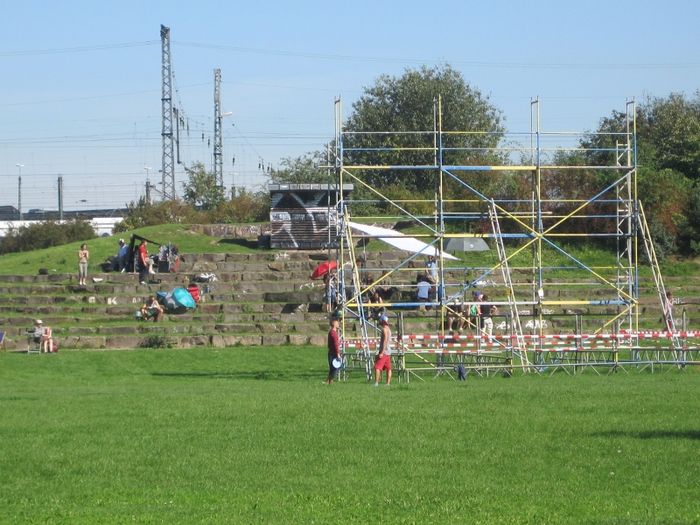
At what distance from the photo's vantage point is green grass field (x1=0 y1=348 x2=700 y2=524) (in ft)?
42.3

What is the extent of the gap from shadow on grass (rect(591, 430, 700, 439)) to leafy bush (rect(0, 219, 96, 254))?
202ft

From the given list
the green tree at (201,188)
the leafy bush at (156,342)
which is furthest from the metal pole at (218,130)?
the leafy bush at (156,342)

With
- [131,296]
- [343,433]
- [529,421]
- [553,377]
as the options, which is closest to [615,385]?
[553,377]

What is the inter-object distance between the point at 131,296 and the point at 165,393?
21079mm

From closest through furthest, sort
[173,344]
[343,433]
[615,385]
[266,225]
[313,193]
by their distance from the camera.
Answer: [343,433], [615,385], [173,344], [313,193], [266,225]

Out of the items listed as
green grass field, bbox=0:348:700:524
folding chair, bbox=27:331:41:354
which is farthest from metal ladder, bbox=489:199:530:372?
folding chair, bbox=27:331:41:354

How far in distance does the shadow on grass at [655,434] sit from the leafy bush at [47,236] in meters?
61.6

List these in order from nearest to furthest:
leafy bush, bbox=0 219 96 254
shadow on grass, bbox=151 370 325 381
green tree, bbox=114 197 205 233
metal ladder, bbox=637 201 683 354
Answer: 1. shadow on grass, bbox=151 370 325 381
2. metal ladder, bbox=637 201 683 354
3. green tree, bbox=114 197 205 233
4. leafy bush, bbox=0 219 96 254

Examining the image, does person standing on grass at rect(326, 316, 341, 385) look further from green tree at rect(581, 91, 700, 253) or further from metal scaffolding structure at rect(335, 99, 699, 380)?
green tree at rect(581, 91, 700, 253)

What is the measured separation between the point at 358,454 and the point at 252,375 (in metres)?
16.1

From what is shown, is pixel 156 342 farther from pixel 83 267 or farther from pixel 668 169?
pixel 668 169

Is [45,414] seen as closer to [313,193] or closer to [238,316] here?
[238,316]

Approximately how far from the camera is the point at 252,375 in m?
32.2

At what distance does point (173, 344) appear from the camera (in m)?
39.3
